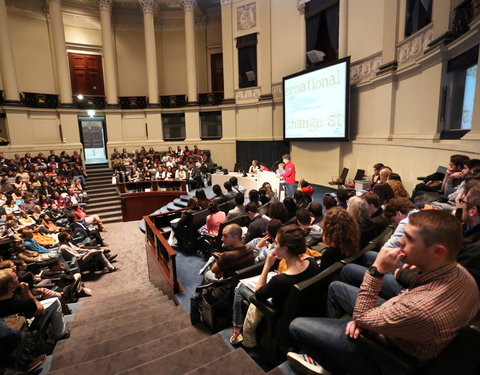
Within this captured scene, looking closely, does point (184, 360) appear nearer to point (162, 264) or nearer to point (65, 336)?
point (65, 336)

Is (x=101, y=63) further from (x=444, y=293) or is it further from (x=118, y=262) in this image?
(x=444, y=293)

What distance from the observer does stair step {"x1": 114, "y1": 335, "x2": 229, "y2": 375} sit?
1977 millimetres

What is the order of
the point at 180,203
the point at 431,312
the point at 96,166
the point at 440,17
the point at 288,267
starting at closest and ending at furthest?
the point at 431,312
the point at 288,267
the point at 440,17
the point at 180,203
the point at 96,166

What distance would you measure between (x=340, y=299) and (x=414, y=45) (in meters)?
6.03

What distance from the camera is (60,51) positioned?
505 inches

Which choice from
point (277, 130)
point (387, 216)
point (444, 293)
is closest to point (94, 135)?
point (277, 130)

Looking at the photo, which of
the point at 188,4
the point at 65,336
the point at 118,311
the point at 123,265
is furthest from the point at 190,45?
the point at 65,336

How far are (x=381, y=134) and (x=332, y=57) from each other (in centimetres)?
435

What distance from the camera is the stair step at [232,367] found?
1779 mm

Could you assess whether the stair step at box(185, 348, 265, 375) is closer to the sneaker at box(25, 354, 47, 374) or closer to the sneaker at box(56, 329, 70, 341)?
the sneaker at box(25, 354, 47, 374)

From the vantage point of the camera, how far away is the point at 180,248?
541 centimetres

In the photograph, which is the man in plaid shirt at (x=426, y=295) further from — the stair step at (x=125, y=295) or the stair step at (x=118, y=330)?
the stair step at (x=125, y=295)

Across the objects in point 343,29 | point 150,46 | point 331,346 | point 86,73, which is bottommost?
point 331,346

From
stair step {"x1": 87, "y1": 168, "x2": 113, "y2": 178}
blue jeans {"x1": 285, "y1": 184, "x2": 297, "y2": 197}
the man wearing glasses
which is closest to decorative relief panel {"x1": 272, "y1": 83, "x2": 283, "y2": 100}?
blue jeans {"x1": 285, "y1": 184, "x2": 297, "y2": 197}
